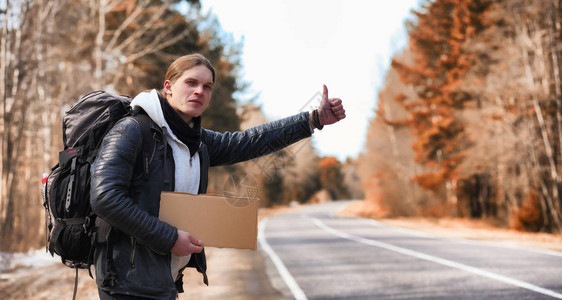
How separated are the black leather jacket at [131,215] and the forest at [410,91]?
711 mm

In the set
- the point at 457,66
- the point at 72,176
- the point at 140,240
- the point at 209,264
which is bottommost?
the point at 209,264

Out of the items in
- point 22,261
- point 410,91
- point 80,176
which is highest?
point 410,91

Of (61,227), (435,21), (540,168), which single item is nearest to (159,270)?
(61,227)

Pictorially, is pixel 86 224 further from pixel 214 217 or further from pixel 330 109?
pixel 330 109

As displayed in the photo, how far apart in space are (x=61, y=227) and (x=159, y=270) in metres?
0.47

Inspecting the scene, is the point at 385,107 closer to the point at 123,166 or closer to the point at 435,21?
the point at 435,21

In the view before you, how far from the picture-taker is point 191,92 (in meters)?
2.31

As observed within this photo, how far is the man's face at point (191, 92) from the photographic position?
2.30 meters

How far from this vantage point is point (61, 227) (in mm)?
2156

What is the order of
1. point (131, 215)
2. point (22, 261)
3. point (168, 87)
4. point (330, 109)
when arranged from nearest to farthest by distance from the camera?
1. point (131, 215)
2. point (168, 87)
3. point (330, 109)
4. point (22, 261)

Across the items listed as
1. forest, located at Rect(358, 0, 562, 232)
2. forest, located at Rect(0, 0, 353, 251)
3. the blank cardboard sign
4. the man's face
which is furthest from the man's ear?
forest, located at Rect(358, 0, 562, 232)

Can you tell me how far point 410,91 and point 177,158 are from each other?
33.3 metres

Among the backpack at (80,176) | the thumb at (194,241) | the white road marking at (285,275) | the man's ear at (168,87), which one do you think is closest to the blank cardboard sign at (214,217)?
the thumb at (194,241)

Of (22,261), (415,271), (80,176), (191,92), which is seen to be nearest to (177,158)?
(191,92)
